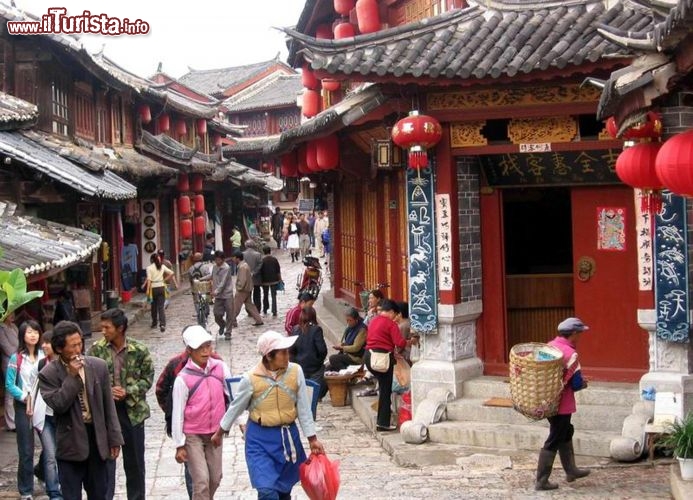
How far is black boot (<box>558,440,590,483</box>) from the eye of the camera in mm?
9711

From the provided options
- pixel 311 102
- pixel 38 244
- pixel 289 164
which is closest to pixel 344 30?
pixel 289 164

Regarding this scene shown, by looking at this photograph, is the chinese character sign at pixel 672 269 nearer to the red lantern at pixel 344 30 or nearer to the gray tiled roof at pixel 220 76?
the red lantern at pixel 344 30

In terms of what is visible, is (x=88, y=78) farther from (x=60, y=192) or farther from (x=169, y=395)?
(x=169, y=395)

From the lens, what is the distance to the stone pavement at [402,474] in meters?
9.76

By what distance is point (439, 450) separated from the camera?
11352mm

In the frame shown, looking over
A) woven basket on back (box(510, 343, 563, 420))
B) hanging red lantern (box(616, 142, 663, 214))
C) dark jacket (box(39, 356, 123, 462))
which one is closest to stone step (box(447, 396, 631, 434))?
woven basket on back (box(510, 343, 563, 420))

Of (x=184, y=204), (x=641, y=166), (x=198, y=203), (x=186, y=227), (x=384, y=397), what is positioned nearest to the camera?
(x=641, y=166)

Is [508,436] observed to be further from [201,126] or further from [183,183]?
[201,126]

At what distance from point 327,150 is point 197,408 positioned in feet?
27.6

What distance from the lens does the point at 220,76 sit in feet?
225

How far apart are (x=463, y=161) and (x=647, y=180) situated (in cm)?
381

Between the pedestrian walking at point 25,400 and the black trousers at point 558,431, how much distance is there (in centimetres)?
494

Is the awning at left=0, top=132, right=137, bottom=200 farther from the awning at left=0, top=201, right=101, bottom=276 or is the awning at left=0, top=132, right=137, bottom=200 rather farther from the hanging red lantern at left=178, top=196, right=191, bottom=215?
the hanging red lantern at left=178, top=196, right=191, bottom=215

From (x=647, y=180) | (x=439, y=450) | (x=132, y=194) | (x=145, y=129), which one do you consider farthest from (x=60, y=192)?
(x=145, y=129)
